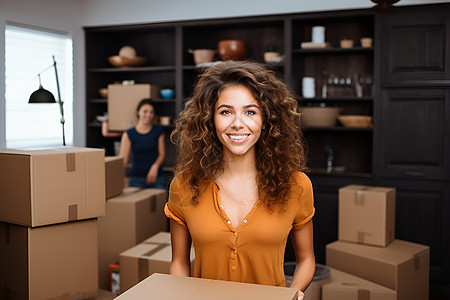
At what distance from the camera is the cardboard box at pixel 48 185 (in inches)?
69.2

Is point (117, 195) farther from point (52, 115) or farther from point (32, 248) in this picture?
point (52, 115)

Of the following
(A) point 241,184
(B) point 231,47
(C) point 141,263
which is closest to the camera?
(A) point 241,184

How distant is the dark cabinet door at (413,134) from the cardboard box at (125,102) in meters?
2.17

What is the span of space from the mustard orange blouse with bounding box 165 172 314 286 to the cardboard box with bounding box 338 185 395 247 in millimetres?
1468

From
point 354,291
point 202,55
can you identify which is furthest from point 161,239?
point 202,55

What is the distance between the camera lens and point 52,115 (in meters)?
4.61

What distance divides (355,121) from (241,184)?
9.06 feet

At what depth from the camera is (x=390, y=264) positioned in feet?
8.09

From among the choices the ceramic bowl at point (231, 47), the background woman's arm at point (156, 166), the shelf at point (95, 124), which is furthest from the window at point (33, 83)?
the ceramic bowl at point (231, 47)

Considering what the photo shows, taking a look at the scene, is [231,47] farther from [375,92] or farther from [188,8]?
[375,92]

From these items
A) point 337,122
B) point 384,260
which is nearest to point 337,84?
point 337,122

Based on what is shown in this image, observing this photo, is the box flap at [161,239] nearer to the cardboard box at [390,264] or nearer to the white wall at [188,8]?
the cardboard box at [390,264]

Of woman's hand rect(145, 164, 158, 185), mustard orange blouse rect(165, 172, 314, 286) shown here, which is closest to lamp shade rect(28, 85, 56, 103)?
woman's hand rect(145, 164, 158, 185)

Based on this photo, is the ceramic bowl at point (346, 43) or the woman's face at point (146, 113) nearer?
the ceramic bowl at point (346, 43)
